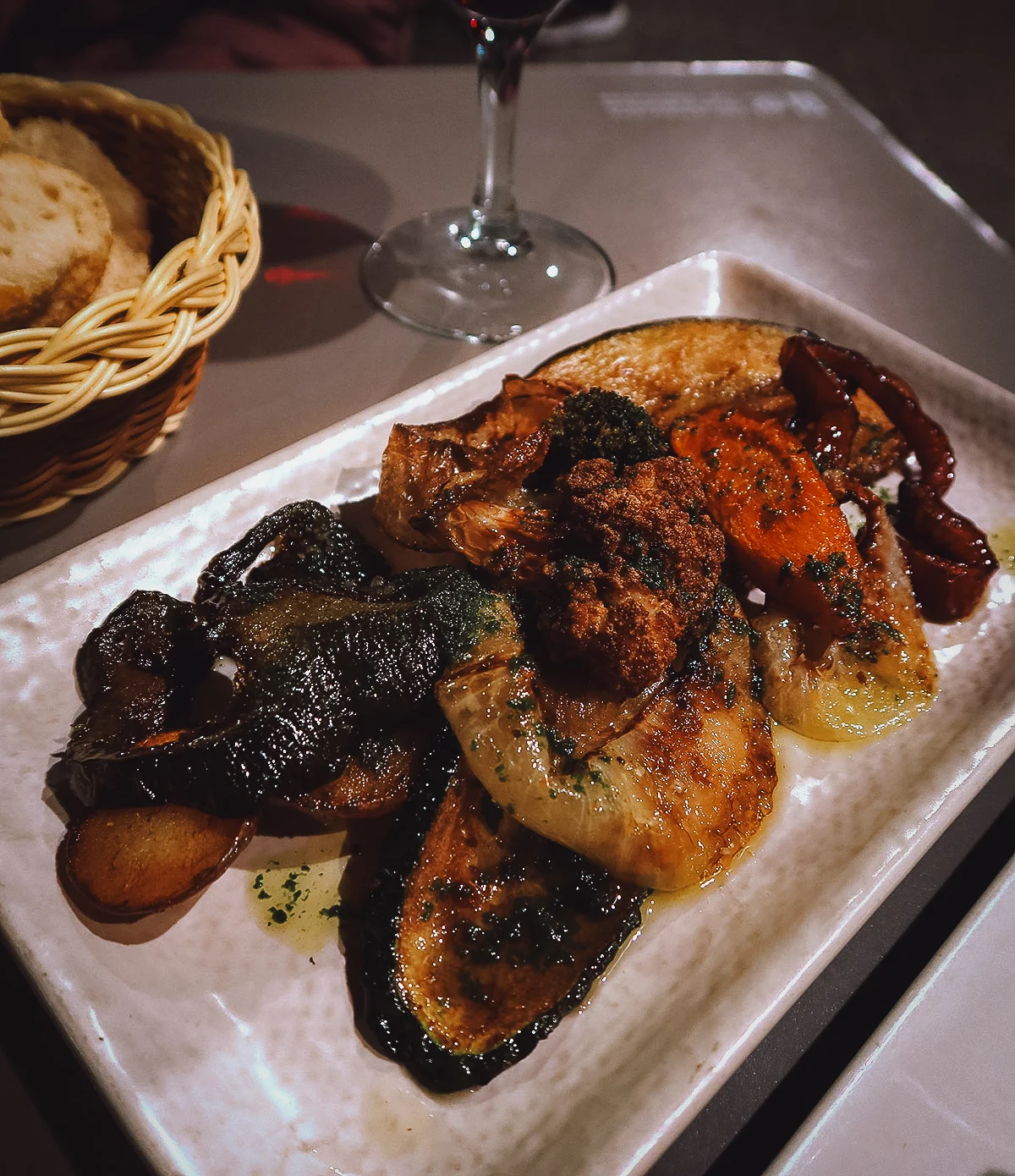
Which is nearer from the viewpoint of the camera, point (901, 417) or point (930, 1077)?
point (930, 1077)

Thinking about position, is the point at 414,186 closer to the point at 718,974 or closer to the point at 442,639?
the point at 442,639

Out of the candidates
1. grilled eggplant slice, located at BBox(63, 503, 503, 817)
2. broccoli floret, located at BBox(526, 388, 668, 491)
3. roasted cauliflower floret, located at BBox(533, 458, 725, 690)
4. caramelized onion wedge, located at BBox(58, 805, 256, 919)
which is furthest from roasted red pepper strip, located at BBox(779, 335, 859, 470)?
caramelized onion wedge, located at BBox(58, 805, 256, 919)

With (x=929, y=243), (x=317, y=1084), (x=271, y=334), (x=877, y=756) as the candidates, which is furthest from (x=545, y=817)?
(x=929, y=243)

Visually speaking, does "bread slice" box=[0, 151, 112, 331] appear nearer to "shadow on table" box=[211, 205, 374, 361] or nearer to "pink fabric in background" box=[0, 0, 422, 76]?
"shadow on table" box=[211, 205, 374, 361]

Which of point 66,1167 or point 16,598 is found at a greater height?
point 16,598

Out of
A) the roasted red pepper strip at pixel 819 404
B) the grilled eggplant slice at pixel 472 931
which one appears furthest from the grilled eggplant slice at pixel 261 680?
the roasted red pepper strip at pixel 819 404

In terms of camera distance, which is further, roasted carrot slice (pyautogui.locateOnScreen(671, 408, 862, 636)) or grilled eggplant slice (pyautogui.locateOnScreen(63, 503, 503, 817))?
roasted carrot slice (pyautogui.locateOnScreen(671, 408, 862, 636))

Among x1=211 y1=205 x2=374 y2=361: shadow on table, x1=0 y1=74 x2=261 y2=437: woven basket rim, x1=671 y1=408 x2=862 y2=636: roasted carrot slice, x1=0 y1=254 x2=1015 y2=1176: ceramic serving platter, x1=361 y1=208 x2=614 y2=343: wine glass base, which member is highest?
x1=0 y1=74 x2=261 y2=437: woven basket rim
